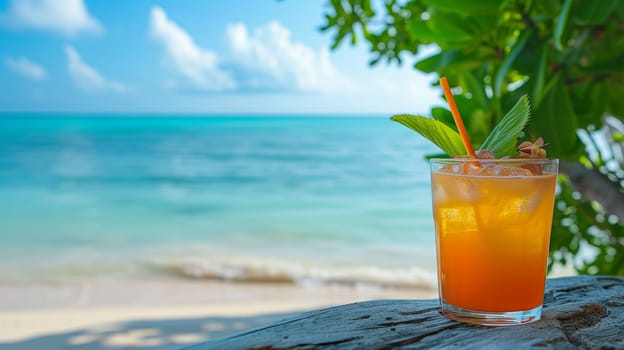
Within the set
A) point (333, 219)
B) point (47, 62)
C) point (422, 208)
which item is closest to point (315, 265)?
point (333, 219)

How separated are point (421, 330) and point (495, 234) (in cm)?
16

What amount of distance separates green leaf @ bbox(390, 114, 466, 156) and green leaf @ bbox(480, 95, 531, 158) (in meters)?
0.04

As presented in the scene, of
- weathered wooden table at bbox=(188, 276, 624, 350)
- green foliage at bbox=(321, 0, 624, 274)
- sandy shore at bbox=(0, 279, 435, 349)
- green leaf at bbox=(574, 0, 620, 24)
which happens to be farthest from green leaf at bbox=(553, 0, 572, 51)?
sandy shore at bbox=(0, 279, 435, 349)

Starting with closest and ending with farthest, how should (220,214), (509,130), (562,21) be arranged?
(509,130) < (562,21) < (220,214)

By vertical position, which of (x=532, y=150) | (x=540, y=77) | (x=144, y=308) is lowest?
(x=144, y=308)

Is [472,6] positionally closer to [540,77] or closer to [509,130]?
[540,77]

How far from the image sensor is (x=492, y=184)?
31.3 inches

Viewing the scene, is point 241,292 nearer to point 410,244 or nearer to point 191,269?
point 191,269

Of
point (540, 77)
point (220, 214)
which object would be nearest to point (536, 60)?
point (540, 77)

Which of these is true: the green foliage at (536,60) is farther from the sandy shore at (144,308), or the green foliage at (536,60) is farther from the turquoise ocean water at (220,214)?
the turquoise ocean water at (220,214)

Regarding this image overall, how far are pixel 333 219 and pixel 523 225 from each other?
8.33m

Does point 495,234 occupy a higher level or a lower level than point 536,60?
lower

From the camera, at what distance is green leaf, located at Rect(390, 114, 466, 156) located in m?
0.78

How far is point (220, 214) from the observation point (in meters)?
9.97
